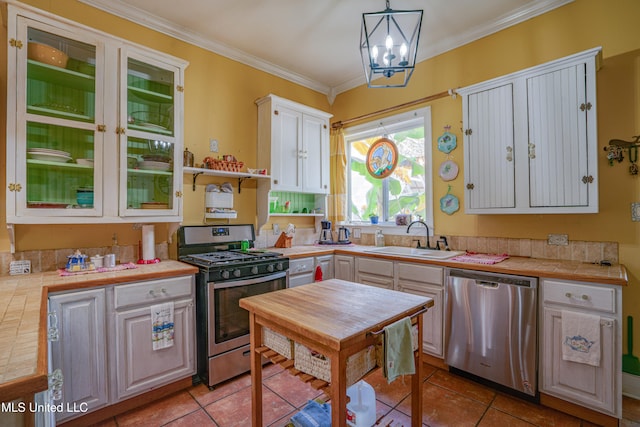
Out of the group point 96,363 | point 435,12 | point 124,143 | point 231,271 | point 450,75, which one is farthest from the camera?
point 450,75

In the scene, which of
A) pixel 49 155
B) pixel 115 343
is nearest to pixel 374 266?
pixel 115 343

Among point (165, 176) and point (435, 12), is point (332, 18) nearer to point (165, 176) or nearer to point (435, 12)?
point (435, 12)

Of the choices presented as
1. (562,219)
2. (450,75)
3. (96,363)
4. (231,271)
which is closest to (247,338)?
(231,271)

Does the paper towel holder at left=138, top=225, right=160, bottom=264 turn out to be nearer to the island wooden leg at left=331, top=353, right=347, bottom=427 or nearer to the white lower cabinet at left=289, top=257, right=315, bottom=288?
the white lower cabinet at left=289, top=257, right=315, bottom=288

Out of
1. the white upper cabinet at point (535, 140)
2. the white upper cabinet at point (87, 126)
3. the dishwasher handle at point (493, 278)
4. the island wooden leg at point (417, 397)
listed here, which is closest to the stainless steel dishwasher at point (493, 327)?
the dishwasher handle at point (493, 278)

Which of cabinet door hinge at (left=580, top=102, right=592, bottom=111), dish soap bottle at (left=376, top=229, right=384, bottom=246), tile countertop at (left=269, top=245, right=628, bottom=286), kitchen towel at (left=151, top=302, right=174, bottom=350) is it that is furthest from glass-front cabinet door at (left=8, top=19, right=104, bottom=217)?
cabinet door hinge at (left=580, top=102, right=592, bottom=111)

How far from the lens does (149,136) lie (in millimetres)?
2383

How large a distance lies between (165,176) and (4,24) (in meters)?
1.39

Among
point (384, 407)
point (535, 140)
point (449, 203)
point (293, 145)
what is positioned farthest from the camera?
point (293, 145)

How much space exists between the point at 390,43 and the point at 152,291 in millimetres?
2193

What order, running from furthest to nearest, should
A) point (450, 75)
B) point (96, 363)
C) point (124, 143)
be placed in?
point (450, 75) → point (124, 143) → point (96, 363)

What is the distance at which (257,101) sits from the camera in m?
3.37

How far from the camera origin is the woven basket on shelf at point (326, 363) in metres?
1.22

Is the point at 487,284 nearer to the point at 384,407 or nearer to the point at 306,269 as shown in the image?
the point at 384,407
